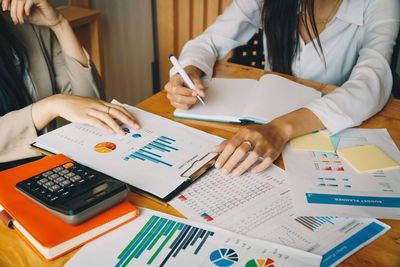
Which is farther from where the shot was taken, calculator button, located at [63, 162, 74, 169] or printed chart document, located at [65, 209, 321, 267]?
calculator button, located at [63, 162, 74, 169]

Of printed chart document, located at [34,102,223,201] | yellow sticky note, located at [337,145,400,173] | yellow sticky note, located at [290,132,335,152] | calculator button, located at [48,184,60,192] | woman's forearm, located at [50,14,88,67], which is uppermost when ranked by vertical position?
woman's forearm, located at [50,14,88,67]

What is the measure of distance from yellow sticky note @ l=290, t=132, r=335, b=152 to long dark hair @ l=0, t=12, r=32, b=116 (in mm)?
895

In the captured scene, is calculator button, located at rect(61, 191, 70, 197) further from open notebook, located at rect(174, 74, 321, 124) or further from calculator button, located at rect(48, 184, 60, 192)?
open notebook, located at rect(174, 74, 321, 124)

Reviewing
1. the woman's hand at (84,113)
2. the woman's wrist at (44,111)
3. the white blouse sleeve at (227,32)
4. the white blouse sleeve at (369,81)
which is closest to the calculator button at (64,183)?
the woman's hand at (84,113)

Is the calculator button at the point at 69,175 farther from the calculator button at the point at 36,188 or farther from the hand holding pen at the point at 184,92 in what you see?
the hand holding pen at the point at 184,92

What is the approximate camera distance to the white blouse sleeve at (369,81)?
35.7 inches

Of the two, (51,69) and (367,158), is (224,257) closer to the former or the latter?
(367,158)

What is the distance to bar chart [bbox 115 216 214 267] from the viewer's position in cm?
52

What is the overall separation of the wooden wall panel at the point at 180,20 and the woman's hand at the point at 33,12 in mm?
1486

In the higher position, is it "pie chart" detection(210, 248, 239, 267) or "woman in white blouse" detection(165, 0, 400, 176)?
"woman in white blouse" detection(165, 0, 400, 176)

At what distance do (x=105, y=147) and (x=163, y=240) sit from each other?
32 centimetres

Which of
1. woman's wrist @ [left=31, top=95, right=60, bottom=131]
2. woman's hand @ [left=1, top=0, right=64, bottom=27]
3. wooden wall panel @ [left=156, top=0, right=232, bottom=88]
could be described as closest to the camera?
woman's wrist @ [left=31, top=95, right=60, bottom=131]

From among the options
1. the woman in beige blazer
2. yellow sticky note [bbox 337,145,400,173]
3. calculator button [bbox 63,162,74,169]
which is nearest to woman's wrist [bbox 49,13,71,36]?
the woman in beige blazer

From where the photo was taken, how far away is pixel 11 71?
3.74 ft
